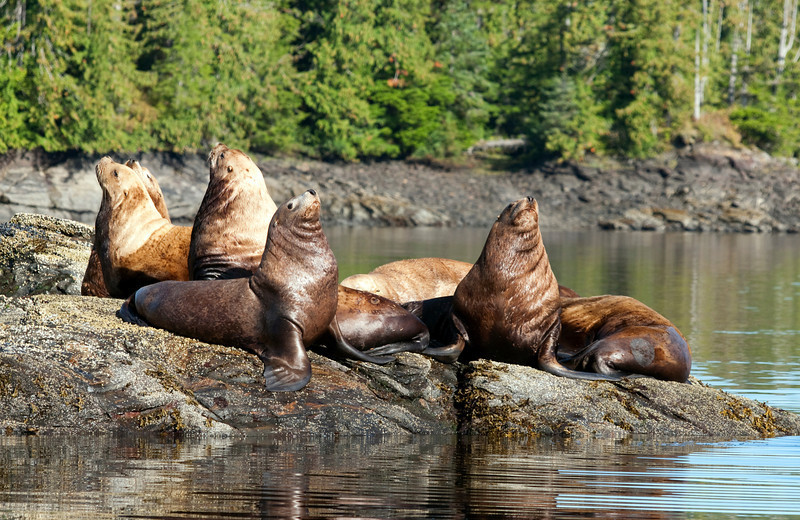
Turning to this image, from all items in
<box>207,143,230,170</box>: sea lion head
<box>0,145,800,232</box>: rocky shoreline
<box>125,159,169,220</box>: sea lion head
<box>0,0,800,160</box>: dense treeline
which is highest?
<box>207,143,230,170</box>: sea lion head

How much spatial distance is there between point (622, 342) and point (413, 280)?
3.16 metres

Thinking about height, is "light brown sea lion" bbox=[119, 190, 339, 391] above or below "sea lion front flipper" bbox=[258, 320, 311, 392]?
above

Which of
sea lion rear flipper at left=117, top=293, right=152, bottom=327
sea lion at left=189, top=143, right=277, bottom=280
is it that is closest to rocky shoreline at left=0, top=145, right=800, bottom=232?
sea lion at left=189, top=143, right=277, bottom=280

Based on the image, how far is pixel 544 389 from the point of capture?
991cm

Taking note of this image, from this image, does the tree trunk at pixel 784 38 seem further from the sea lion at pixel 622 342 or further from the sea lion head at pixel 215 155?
the sea lion head at pixel 215 155

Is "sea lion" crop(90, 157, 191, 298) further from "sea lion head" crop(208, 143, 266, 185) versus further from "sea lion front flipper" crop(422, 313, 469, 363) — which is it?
"sea lion front flipper" crop(422, 313, 469, 363)

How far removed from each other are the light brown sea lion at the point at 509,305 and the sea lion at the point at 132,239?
9.60 feet

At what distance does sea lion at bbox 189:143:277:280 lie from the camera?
446 inches

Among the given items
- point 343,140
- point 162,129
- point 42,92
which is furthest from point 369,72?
point 42,92

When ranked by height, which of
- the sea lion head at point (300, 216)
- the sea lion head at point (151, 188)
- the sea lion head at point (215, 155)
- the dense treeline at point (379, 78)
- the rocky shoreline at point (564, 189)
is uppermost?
the sea lion head at point (215, 155)

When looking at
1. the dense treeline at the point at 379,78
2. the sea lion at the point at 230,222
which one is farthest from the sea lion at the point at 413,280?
the dense treeline at the point at 379,78

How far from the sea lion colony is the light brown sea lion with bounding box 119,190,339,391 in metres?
0.01

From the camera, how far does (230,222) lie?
38.2 ft

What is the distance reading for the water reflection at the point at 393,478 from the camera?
682 cm
